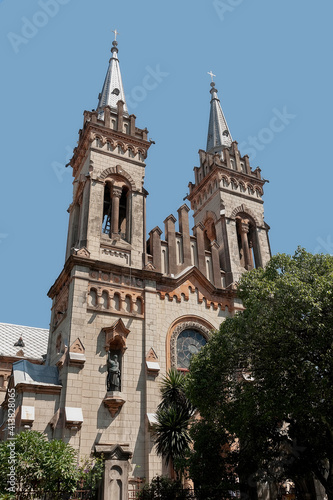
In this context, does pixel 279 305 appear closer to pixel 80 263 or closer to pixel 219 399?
pixel 219 399

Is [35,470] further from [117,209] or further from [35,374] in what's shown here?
[117,209]

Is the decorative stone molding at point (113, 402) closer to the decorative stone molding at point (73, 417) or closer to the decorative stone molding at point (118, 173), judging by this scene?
the decorative stone molding at point (73, 417)

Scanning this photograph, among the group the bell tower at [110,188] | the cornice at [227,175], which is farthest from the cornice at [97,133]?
the cornice at [227,175]

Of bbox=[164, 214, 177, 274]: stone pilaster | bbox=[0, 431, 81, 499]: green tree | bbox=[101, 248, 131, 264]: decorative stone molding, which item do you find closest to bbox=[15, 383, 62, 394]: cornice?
bbox=[0, 431, 81, 499]: green tree

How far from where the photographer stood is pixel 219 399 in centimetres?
1747

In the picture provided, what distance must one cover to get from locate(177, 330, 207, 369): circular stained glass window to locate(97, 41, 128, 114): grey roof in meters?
18.8

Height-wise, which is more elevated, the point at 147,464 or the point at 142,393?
the point at 142,393

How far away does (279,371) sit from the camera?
15922 mm

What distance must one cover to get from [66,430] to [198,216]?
855 inches

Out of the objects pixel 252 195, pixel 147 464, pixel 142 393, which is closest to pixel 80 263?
pixel 142 393

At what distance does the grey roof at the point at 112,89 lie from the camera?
34250 mm

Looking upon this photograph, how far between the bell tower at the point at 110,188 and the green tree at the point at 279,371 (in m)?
9.93

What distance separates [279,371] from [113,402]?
891cm

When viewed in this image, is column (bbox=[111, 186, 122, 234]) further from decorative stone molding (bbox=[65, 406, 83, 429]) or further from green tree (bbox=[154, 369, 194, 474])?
decorative stone molding (bbox=[65, 406, 83, 429])
